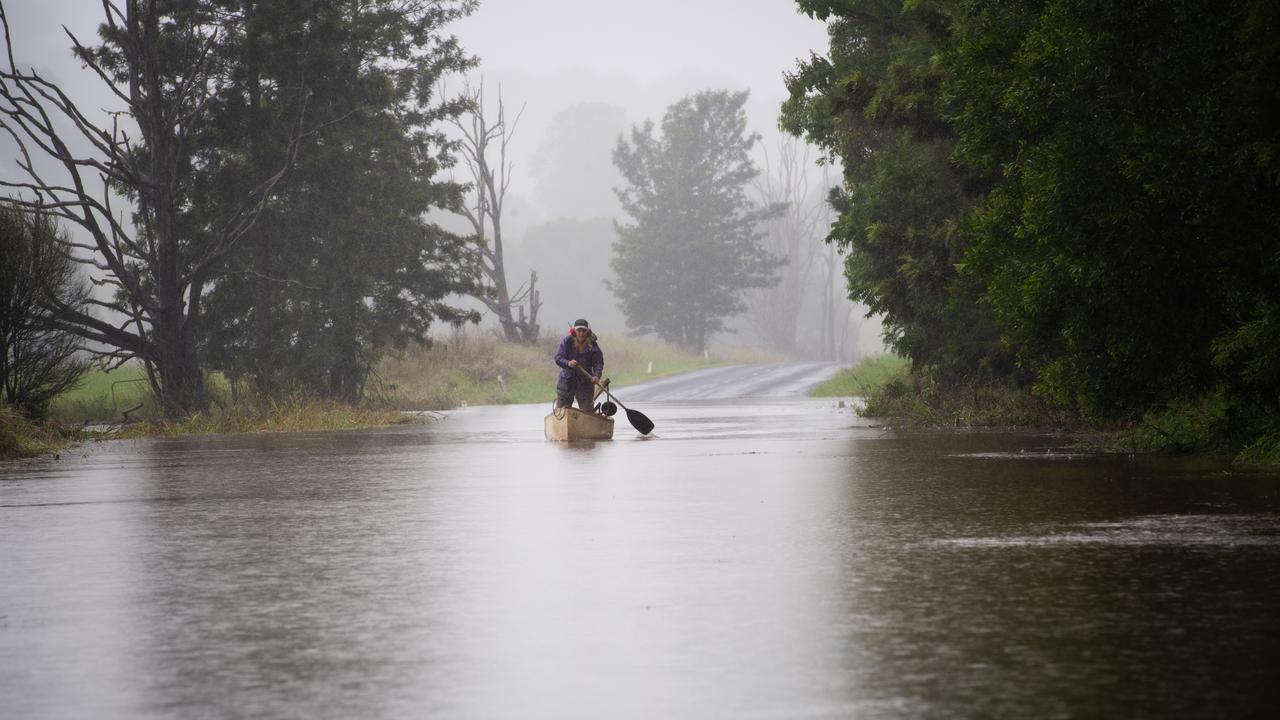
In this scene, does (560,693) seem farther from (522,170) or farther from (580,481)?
(522,170)

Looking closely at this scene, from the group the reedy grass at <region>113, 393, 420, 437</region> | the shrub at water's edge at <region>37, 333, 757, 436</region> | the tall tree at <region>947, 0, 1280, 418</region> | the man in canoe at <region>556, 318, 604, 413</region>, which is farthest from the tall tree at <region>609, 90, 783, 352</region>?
the tall tree at <region>947, 0, 1280, 418</region>

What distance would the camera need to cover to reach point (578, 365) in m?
24.6

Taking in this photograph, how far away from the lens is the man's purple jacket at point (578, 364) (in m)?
24.7

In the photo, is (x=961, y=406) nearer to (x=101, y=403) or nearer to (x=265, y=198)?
(x=265, y=198)

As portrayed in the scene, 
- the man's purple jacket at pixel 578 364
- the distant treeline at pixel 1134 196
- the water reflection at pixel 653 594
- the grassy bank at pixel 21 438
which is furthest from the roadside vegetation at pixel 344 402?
the distant treeline at pixel 1134 196

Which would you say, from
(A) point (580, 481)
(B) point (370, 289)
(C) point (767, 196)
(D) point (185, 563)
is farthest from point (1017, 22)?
(C) point (767, 196)

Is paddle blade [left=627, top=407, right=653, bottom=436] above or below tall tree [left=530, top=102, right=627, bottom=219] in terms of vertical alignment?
below

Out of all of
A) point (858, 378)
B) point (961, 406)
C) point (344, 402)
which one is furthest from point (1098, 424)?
point (858, 378)

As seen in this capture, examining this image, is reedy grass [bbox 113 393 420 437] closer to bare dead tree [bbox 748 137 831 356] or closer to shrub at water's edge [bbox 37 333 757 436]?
shrub at water's edge [bbox 37 333 757 436]

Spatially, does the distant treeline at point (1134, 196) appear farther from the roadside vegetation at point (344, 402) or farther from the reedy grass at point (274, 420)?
the reedy grass at point (274, 420)

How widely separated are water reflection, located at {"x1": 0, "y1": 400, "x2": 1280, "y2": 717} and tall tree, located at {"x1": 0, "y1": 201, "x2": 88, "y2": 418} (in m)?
10.1

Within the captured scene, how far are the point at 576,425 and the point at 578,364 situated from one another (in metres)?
1.07

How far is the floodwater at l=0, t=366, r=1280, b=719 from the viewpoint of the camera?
6.11 metres

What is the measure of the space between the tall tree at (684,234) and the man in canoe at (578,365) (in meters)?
62.0
